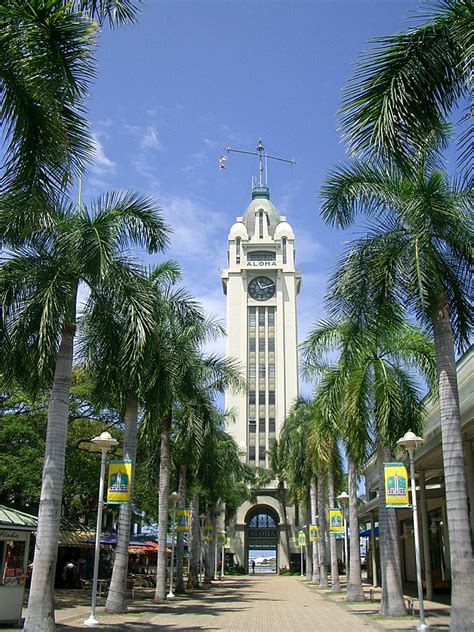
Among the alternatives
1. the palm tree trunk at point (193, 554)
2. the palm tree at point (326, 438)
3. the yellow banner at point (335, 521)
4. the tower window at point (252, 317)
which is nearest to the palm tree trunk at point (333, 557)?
the palm tree at point (326, 438)

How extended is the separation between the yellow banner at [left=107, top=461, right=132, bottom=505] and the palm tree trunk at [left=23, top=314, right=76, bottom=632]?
4565 millimetres

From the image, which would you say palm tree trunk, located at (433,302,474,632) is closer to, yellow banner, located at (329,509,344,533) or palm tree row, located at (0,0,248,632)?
palm tree row, located at (0,0,248,632)

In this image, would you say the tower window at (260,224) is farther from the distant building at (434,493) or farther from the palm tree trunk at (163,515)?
the palm tree trunk at (163,515)

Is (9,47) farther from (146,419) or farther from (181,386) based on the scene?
(181,386)

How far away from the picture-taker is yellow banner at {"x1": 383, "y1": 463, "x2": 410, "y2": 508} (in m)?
17.0

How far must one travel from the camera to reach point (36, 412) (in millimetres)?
31922

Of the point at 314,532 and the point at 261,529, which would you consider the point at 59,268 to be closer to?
the point at 314,532

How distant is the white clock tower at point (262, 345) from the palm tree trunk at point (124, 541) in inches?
2172

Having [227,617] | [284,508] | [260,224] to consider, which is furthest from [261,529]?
[227,617]

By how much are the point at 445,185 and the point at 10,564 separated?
43.8ft

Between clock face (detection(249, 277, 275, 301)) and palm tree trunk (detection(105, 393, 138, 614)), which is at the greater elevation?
clock face (detection(249, 277, 275, 301))

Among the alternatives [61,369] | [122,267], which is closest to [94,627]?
[61,369]

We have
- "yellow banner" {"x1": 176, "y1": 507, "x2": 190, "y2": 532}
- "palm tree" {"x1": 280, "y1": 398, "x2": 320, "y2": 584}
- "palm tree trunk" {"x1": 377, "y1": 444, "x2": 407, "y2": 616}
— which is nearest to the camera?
"palm tree trunk" {"x1": 377, "y1": 444, "x2": 407, "y2": 616}

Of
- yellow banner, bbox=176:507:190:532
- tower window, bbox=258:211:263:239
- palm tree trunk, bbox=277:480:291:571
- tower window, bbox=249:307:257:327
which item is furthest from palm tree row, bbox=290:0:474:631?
tower window, bbox=258:211:263:239
